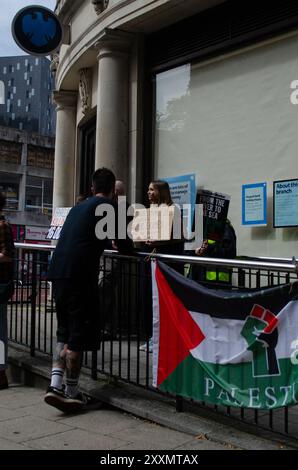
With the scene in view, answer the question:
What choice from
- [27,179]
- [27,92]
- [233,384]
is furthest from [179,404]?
[27,92]

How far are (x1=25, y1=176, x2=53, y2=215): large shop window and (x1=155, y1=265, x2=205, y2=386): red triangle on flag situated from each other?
46151 mm

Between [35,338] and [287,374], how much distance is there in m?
3.73

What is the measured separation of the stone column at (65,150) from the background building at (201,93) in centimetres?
230

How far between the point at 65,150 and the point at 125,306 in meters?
7.39

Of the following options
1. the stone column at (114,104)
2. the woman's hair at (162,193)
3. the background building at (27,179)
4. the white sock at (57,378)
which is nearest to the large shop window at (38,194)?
the background building at (27,179)

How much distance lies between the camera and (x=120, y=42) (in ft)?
29.3

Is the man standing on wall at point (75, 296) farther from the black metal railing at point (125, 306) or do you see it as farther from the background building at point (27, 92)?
the background building at point (27, 92)

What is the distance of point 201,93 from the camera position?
8.35m

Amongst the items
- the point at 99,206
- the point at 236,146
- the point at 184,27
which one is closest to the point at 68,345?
the point at 99,206

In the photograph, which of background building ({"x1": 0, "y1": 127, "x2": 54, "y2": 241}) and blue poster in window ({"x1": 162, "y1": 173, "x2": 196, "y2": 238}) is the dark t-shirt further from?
background building ({"x1": 0, "y1": 127, "x2": 54, "y2": 241})

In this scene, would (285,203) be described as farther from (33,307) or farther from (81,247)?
(33,307)

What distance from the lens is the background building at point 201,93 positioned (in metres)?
Result: 7.23

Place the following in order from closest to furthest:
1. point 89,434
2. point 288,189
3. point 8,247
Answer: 1. point 89,434
2. point 8,247
3. point 288,189
